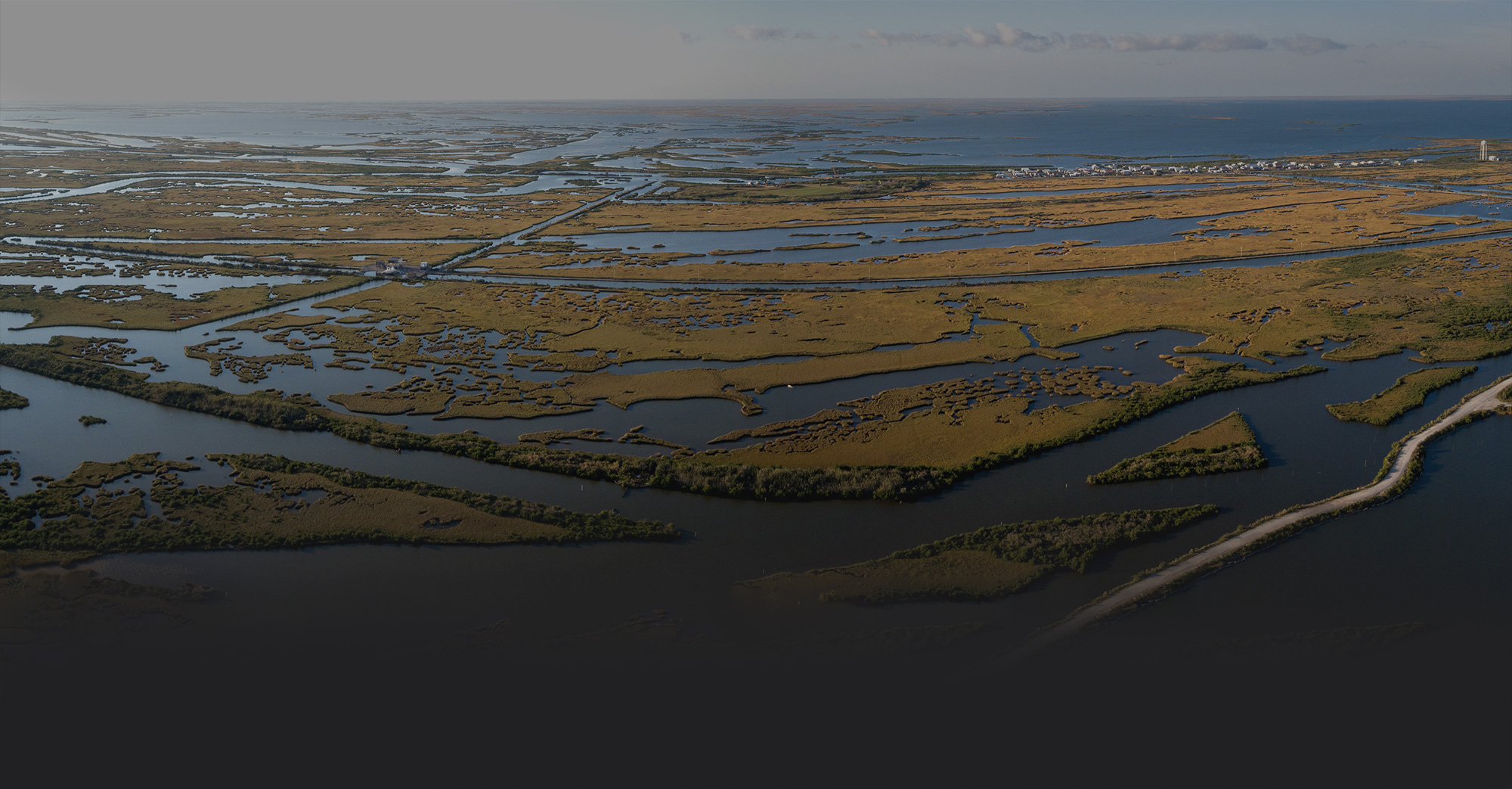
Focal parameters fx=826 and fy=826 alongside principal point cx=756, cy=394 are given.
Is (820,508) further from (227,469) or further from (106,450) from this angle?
(106,450)

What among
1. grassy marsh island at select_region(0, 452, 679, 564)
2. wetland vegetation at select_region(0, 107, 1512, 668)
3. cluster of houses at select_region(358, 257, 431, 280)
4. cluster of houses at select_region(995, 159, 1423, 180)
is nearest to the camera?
grassy marsh island at select_region(0, 452, 679, 564)

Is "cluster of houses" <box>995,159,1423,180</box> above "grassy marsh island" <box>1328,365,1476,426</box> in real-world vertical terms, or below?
above

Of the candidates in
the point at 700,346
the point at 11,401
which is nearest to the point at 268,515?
the point at 11,401

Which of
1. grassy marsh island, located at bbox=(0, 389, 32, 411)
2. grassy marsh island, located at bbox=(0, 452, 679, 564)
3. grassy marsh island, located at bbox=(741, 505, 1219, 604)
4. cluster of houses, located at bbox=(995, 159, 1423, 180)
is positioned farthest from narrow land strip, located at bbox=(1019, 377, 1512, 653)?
cluster of houses, located at bbox=(995, 159, 1423, 180)

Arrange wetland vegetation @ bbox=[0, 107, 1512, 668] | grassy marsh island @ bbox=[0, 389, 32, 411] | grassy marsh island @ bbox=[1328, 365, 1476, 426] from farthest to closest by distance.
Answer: grassy marsh island @ bbox=[0, 389, 32, 411]
grassy marsh island @ bbox=[1328, 365, 1476, 426]
wetland vegetation @ bbox=[0, 107, 1512, 668]

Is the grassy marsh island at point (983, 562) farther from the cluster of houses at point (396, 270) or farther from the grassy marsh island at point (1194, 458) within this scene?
the cluster of houses at point (396, 270)

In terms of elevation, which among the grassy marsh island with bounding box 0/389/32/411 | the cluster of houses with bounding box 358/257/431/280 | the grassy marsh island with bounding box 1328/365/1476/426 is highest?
the cluster of houses with bounding box 358/257/431/280

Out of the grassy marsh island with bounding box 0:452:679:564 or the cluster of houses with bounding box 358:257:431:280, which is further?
the cluster of houses with bounding box 358:257:431:280

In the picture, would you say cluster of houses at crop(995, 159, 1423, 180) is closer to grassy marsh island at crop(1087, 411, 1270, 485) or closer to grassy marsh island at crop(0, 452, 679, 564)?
grassy marsh island at crop(1087, 411, 1270, 485)
